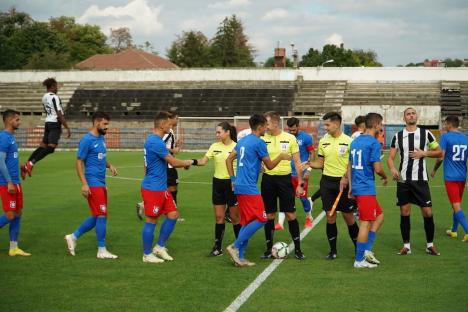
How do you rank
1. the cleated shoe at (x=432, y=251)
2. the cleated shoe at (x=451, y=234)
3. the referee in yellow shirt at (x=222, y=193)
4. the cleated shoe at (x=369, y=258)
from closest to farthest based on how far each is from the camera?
the cleated shoe at (x=369, y=258)
the cleated shoe at (x=432, y=251)
the referee in yellow shirt at (x=222, y=193)
the cleated shoe at (x=451, y=234)

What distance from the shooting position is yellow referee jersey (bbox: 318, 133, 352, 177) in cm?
966

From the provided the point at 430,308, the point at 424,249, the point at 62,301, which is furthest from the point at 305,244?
the point at 62,301

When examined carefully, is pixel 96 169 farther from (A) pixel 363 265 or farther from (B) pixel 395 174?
(B) pixel 395 174

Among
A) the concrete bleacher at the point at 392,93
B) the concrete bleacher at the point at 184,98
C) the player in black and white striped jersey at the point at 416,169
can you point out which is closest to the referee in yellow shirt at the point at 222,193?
the player in black and white striped jersey at the point at 416,169

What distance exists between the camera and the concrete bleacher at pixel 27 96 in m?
52.7

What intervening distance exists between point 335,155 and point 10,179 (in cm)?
493

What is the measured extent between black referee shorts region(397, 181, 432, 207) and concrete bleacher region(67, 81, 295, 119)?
1520 inches

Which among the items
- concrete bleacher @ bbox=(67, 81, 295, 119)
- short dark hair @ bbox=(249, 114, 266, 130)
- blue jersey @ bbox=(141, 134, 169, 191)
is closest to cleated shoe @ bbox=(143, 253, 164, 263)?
blue jersey @ bbox=(141, 134, 169, 191)

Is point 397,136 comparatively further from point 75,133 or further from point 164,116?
point 75,133

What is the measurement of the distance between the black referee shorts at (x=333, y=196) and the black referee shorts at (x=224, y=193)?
1476mm

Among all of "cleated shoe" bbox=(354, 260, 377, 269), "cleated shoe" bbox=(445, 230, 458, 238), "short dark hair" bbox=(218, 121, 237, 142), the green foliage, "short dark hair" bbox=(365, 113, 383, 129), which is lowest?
"cleated shoe" bbox=(445, 230, 458, 238)

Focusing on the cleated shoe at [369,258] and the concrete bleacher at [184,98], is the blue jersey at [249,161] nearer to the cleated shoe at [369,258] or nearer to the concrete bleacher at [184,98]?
the cleated shoe at [369,258]

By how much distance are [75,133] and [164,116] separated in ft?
125

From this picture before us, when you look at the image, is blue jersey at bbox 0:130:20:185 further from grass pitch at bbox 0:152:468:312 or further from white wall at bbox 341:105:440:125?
white wall at bbox 341:105:440:125
